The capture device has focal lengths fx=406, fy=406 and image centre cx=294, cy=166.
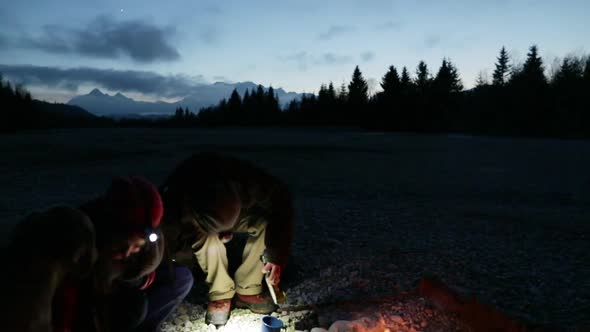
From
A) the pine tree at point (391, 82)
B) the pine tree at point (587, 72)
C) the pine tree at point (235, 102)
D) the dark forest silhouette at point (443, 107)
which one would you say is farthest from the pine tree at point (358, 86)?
the pine tree at point (587, 72)

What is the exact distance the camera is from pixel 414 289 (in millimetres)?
2961

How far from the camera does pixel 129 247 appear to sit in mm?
1408

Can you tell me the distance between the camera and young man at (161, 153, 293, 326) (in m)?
2.04

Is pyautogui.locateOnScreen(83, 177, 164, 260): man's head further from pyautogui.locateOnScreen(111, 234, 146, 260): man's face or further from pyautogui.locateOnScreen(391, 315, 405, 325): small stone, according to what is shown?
pyautogui.locateOnScreen(391, 315, 405, 325): small stone

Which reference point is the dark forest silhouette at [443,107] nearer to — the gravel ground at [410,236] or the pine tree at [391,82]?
the pine tree at [391,82]

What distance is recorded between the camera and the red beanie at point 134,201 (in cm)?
139

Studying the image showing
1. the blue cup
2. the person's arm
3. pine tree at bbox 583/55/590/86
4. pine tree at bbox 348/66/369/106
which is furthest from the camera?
pine tree at bbox 348/66/369/106

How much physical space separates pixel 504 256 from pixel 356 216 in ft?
6.18

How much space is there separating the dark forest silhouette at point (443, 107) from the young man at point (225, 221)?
3131cm

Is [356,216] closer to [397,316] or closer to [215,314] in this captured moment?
[397,316]

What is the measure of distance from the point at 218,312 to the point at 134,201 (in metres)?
1.32

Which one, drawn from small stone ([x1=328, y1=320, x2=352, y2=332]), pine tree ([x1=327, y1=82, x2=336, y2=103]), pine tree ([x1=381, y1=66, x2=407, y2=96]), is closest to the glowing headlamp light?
small stone ([x1=328, y1=320, x2=352, y2=332])

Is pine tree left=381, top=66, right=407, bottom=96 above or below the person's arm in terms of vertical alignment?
above

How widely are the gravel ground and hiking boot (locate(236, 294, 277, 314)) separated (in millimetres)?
55
